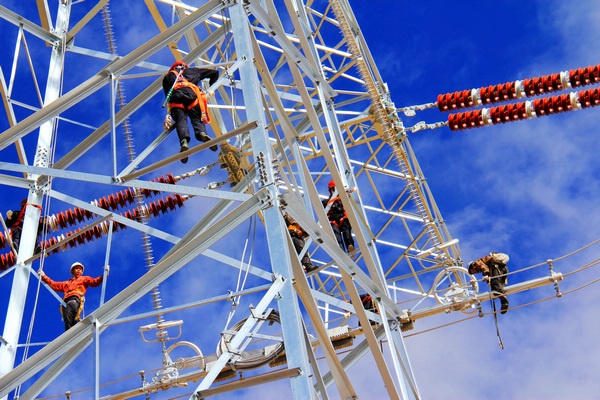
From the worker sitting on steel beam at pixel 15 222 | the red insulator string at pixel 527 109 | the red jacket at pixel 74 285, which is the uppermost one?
the red insulator string at pixel 527 109

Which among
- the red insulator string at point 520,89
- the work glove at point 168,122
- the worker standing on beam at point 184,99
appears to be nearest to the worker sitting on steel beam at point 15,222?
the worker standing on beam at point 184,99

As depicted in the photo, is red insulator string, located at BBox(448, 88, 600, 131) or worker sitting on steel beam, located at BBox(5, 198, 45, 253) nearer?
worker sitting on steel beam, located at BBox(5, 198, 45, 253)

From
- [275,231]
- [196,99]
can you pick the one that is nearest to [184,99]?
[196,99]

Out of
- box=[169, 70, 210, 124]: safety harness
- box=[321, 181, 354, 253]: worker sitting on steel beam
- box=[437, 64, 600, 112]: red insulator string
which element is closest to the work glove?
box=[169, 70, 210, 124]: safety harness

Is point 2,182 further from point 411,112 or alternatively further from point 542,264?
point 411,112

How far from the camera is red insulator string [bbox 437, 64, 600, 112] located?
70.1 ft

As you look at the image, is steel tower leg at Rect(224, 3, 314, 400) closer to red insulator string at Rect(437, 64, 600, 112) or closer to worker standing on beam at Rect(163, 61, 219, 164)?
worker standing on beam at Rect(163, 61, 219, 164)

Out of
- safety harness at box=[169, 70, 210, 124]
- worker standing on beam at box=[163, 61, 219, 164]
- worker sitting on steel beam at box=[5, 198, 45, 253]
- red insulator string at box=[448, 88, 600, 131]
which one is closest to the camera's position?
worker standing on beam at box=[163, 61, 219, 164]

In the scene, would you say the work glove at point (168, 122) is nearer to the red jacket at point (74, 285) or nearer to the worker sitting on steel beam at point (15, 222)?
the red jacket at point (74, 285)

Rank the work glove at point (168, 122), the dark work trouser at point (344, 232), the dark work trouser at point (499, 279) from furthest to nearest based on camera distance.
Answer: the dark work trouser at point (344, 232) → the dark work trouser at point (499, 279) → the work glove at point (168, 122)

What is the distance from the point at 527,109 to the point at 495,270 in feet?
14.4

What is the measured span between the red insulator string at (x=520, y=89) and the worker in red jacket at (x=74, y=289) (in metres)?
9.00

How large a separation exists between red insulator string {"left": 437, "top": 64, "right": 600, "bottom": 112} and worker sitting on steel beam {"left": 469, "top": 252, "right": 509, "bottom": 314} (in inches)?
167

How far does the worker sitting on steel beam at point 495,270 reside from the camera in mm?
18609
